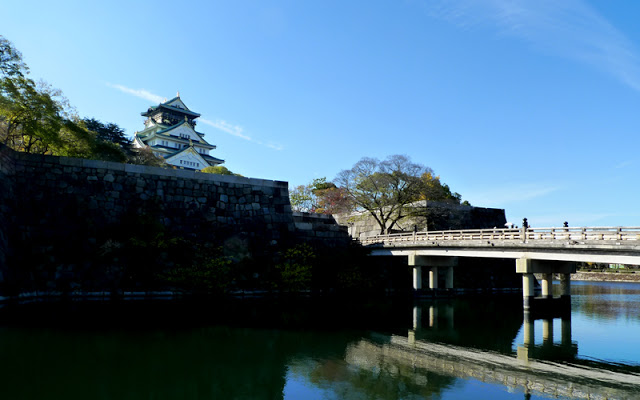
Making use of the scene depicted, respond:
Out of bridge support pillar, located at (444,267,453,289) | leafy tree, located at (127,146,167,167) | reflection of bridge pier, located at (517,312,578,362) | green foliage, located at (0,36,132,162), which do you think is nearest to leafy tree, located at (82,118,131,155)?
leafy tree, located at (127,146,167,167)

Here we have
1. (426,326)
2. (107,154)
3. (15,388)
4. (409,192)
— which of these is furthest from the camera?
(409,192)

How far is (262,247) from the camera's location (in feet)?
97.6

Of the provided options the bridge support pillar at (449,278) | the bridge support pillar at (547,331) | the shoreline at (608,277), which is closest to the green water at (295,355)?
the bridge support pillar at (547,331)

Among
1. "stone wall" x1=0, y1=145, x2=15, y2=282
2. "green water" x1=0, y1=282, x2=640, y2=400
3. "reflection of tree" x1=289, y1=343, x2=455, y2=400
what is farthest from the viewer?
"stone wall" x1=0, y1=145, x2=15, y2=282

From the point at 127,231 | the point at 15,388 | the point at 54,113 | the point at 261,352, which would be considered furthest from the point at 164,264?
the point at 15,388

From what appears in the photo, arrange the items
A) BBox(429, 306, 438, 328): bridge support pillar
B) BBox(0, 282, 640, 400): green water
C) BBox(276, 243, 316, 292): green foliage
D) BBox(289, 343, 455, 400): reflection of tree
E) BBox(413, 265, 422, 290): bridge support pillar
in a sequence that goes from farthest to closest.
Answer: BBox(413, 265, 422, 290): bridge support pillar, BBox(276, 243, 316, 292): green foliage, BBox(429, 306, 438, 328): bridge support pillar, BBox(0, 282, 640, 400): green water, BBox(289, 343, 455, 400): reflection of tree

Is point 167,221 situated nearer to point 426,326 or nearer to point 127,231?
point 127,231

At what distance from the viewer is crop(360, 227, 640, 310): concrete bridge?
17656 mm

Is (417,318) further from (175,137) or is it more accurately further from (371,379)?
(175,137)

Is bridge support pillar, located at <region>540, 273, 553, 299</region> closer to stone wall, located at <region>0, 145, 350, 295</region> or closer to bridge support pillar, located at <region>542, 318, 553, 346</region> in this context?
bridge support pillar, located at <region>542, 318, 553, 346</region>

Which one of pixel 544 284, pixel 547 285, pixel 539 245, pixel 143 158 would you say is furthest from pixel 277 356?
pixel 143 158

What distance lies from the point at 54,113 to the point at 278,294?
1721cm

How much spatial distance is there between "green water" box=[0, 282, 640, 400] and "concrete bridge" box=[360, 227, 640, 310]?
8.81ft

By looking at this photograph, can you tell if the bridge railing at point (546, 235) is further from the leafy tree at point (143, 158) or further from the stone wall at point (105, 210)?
the leafy tree at point (143, 158)
